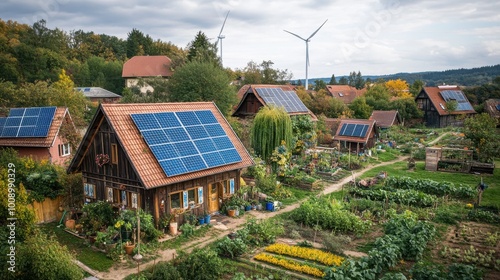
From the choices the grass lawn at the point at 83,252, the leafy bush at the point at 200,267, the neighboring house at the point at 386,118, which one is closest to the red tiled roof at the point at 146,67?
the neighboring house at the point at 386,118

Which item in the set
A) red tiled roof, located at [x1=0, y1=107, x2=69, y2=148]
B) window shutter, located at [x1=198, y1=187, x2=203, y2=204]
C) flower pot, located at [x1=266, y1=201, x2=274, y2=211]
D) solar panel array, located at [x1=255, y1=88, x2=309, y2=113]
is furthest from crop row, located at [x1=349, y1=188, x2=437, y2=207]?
red tiled roof, located at [x1=0, y1=107, x2=69, y2=148]

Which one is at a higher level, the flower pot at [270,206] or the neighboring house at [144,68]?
the neighboring house at [144,68]

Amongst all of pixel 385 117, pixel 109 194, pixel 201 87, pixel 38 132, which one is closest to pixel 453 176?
pixel 385 117

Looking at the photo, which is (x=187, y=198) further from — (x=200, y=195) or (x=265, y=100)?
(x=265, y=100)

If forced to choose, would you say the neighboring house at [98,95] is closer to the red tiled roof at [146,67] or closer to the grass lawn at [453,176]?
the red tiled roof at [146,67]

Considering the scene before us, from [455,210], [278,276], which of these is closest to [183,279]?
[278,276]

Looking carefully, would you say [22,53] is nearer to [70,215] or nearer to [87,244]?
[70,215]

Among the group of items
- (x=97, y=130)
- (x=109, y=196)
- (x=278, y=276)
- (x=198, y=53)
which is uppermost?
(x=198, y=53)
